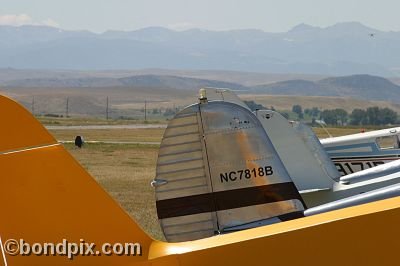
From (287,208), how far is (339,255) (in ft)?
8.55

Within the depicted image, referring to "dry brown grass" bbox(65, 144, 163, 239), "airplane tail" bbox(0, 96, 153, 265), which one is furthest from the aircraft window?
"airplane tail" bbox(0, 96, 153, 265)

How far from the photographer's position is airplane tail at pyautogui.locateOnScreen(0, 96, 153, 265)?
371cm

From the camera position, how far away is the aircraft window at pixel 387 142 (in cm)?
1294

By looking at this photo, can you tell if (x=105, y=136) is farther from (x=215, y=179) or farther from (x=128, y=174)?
(x=215, y=179)

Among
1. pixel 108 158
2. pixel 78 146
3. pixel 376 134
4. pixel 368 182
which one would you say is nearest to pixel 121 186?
pixel 376 134

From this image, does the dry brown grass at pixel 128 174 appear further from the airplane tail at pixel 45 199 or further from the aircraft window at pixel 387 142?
the airplane tail at pixel 45 199

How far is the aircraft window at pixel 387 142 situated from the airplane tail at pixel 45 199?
31.9ft

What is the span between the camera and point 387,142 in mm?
12945

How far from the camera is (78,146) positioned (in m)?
35.0

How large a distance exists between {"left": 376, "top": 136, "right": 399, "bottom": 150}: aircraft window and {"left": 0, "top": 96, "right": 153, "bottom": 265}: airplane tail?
31.9 ft

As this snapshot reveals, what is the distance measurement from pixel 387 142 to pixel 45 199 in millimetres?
10039

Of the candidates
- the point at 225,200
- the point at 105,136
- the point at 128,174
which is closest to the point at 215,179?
the point at 225,200

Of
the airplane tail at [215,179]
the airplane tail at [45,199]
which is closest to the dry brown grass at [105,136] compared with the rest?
the airplane tail at [215,179]

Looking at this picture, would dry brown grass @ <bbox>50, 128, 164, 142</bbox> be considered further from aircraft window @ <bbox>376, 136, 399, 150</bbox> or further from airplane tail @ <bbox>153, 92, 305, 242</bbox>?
airplane tail @ <bbox>153, 92, 305, 242</bbox>
